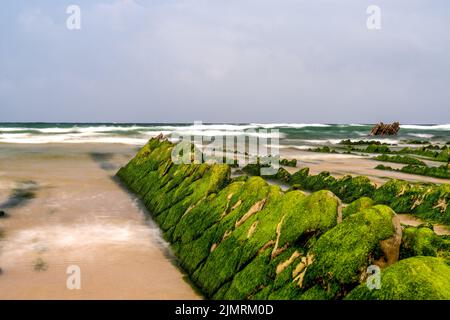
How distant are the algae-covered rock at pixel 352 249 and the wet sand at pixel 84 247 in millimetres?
2137

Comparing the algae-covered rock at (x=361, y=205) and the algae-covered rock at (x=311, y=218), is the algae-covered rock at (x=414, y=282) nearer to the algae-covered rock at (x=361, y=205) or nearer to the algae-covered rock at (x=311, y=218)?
the algae-covered rock at (x=311, y=218)

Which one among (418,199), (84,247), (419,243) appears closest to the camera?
(419,243)

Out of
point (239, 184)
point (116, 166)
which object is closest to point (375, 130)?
point (116, 166)

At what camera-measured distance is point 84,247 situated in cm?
796

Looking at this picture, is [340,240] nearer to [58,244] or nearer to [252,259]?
[252,259]

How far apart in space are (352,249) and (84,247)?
536 centimetres

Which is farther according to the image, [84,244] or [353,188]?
[353,188]

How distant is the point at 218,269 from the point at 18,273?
319cm

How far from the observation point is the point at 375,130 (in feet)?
227

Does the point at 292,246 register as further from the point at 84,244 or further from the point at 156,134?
the point at 156,134

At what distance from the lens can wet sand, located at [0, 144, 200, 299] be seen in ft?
20.0

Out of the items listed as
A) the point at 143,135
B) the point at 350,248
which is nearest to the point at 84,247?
the point at 350,248
